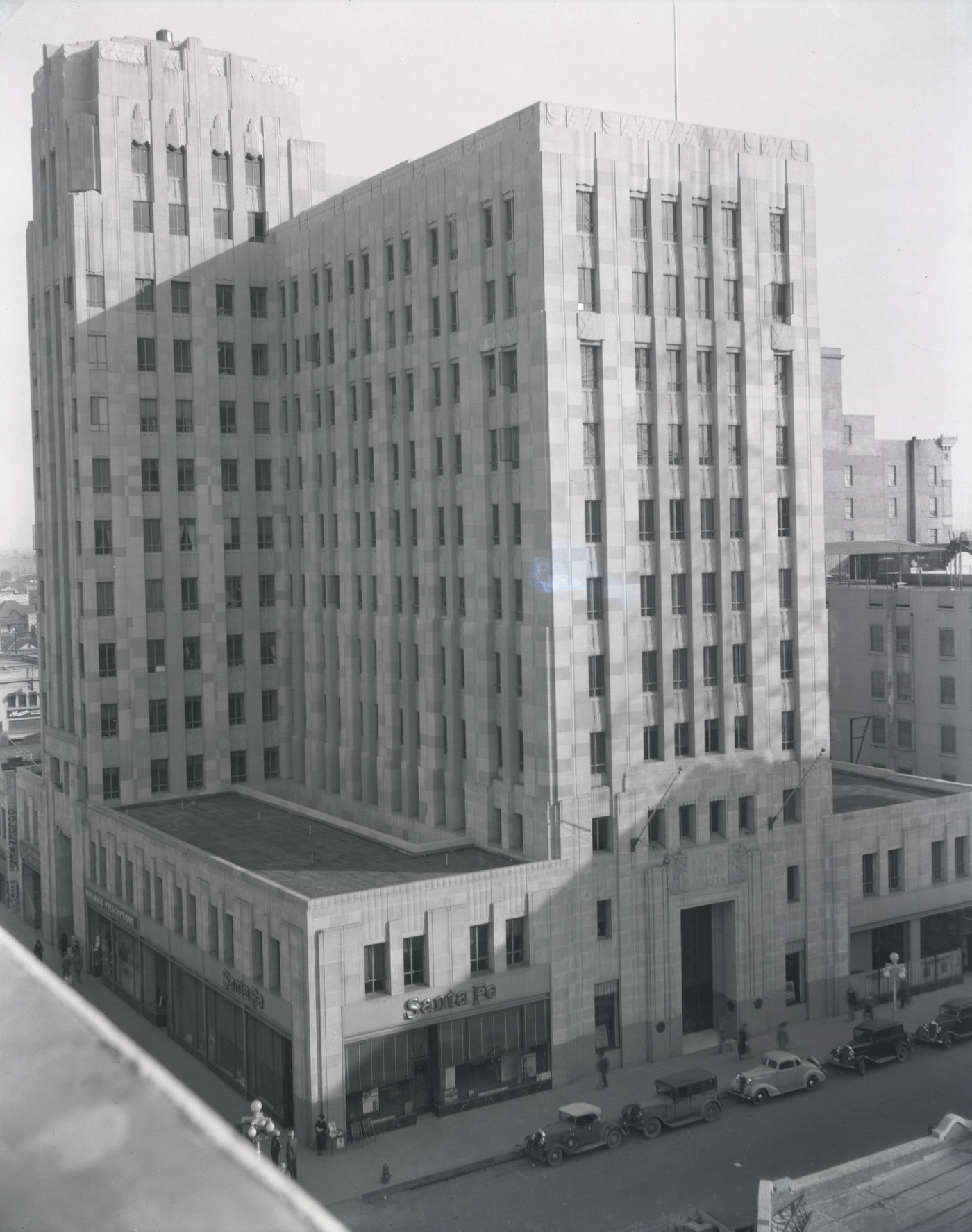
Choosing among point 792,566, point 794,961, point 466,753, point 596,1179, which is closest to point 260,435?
point 466,753

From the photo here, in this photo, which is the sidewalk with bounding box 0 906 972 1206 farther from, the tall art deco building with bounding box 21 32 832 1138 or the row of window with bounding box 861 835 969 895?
the row of window with bounding box 861 835 969 895

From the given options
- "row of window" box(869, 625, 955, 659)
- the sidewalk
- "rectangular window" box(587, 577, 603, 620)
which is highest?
"rectangular window" box(587, 577, 603, 620)

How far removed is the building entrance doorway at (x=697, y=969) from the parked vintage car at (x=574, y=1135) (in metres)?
11.2

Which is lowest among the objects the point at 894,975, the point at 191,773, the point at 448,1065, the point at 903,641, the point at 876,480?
the point at 448,1065

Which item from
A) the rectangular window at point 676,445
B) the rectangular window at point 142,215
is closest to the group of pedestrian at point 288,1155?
the rectangular window at point 676,445

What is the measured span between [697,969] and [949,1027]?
34.1ft

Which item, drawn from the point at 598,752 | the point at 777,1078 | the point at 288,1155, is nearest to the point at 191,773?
the point at 598,752

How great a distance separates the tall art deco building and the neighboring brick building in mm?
47639

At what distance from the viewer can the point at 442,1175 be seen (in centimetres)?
4266

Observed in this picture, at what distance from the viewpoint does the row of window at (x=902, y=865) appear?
6069 centimetres

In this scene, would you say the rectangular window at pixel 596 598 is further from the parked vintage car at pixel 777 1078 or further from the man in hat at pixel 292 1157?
the man in hat at pixel 292 1157

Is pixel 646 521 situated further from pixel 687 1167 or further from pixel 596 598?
pixel 687 1167

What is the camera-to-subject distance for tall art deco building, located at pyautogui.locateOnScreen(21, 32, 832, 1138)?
5184 centimetres

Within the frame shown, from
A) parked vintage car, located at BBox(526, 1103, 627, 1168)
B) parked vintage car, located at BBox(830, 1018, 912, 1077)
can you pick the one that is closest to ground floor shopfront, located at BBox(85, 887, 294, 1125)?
parked vintage car, located at BBox(526, 1103, 627, 1168)
